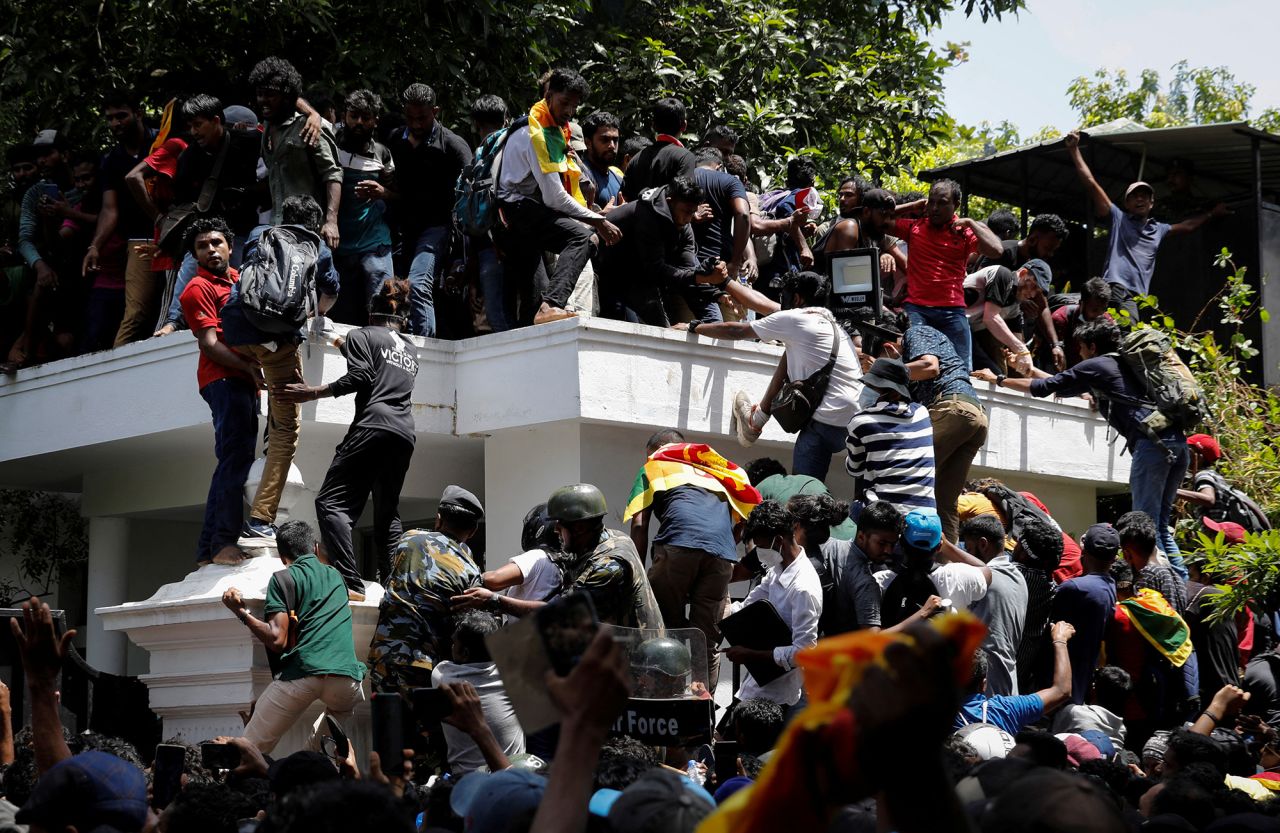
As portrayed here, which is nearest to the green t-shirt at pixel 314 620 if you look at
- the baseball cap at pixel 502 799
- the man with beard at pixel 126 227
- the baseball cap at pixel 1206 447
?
the man with beard at pixel 126 227

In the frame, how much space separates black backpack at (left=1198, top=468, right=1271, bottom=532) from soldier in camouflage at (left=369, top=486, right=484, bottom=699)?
5.63 m

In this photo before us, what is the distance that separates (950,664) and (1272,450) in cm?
988

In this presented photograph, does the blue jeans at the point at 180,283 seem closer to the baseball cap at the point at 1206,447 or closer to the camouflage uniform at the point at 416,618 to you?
the camouflage uniform at the point at 416,618

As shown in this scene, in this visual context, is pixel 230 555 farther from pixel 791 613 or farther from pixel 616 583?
pixel 791 613

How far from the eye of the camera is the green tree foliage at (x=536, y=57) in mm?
12461

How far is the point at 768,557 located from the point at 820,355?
1545 mm

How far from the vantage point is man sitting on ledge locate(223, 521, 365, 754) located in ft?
25.1

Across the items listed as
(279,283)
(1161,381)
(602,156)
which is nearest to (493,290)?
(602,156)

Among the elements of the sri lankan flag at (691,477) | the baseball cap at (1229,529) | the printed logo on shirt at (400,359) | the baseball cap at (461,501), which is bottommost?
the baseball cap at (1229,529)

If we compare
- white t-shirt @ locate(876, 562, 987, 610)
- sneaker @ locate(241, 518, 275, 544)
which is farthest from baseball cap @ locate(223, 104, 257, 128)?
white t-shirt @ locate(876, 562, 987, 610)

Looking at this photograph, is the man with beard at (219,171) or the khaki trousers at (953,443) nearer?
the khaki trousers at (953,443)

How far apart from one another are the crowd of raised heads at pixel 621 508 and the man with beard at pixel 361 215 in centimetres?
2

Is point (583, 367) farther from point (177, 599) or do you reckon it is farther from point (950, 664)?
point (950, 664)

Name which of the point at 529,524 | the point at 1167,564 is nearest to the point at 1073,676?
the point at 1167,564
